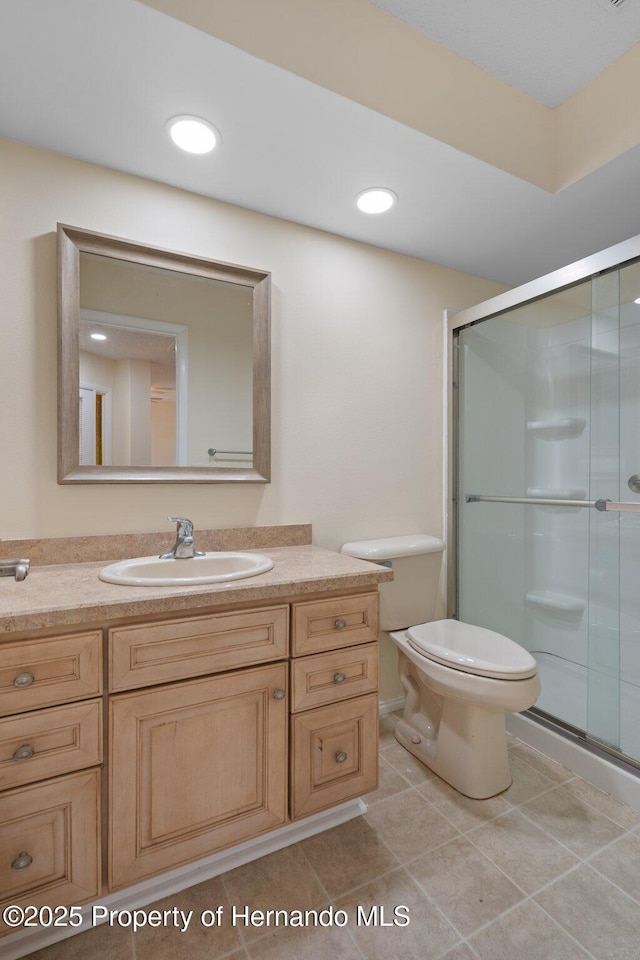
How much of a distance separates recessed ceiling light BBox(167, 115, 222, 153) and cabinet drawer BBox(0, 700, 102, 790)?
159 centimetres

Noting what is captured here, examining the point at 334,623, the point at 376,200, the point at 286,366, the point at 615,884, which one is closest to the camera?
the point at 615,884

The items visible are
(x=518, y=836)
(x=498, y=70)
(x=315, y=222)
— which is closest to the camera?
(x=518, y=836)

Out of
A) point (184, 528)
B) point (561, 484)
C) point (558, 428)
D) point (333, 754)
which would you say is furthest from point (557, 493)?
point (184, 528)

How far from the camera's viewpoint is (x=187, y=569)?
1490 mm

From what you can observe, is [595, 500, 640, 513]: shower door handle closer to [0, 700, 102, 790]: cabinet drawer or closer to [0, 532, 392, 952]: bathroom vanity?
[0, 532, 392, 952]: bathroom vanity

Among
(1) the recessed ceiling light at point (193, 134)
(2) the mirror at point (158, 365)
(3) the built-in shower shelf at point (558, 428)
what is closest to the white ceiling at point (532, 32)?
(1) the recessed ceiling light at point (193, 134)

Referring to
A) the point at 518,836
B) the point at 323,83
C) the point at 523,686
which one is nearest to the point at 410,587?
the point at 523,686

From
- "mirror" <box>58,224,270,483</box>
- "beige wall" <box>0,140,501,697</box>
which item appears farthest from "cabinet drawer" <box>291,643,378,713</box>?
"mirror" <box>58,224,270,483</box>

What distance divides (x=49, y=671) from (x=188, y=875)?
0.74 m

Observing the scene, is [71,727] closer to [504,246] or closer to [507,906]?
[507,906]

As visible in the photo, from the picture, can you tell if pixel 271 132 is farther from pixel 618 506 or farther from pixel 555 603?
pixel 555 603

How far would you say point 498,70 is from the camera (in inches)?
59.7

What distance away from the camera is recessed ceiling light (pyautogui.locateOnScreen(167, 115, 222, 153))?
1.33 metres

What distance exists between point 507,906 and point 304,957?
0.54 m
